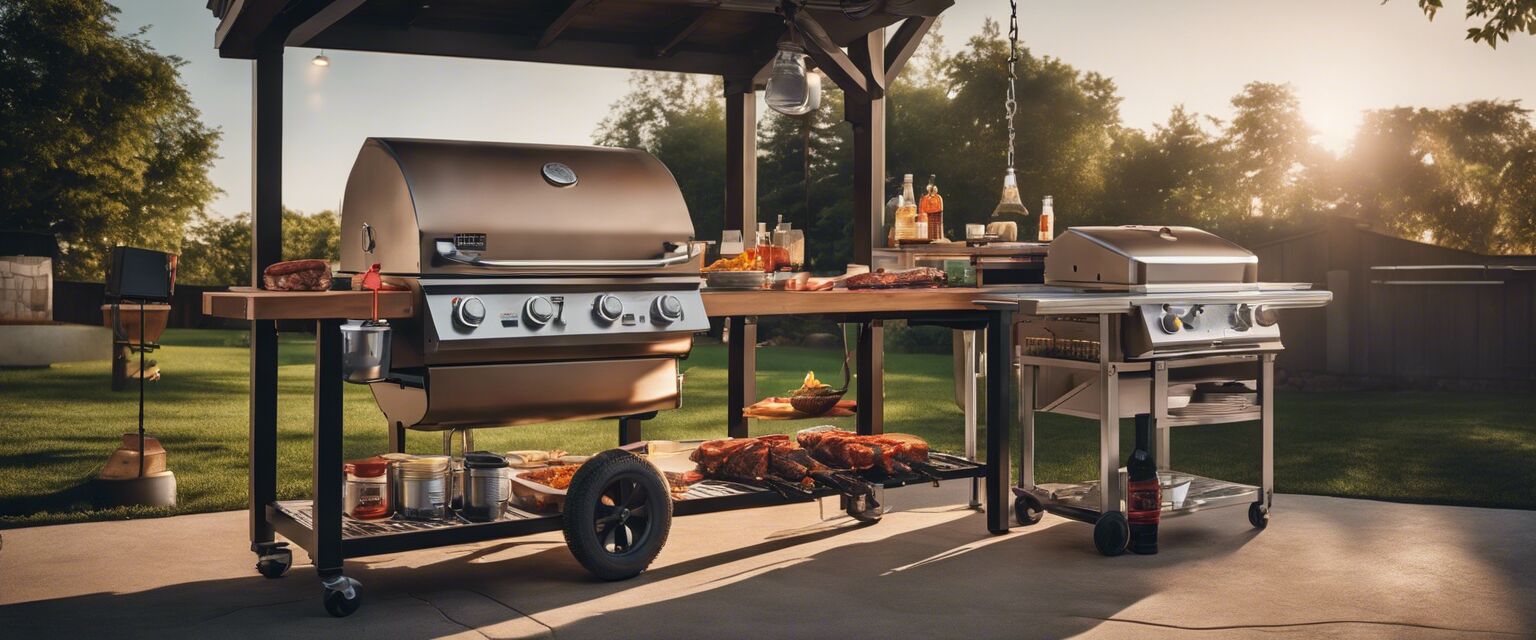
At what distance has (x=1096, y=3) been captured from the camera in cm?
2309

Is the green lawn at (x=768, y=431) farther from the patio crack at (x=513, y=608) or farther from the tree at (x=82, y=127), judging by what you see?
the tree at (x=82, y=127)

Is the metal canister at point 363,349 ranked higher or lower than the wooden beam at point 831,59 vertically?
lower

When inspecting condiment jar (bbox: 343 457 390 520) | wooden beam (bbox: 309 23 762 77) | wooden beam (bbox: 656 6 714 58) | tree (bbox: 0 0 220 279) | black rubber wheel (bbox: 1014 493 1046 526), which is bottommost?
black rubber wheel (bbox: 1014 493 1046 526)

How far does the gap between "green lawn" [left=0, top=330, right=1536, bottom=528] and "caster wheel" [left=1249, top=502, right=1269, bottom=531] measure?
112 centimetres

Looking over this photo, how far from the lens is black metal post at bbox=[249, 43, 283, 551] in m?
4.46

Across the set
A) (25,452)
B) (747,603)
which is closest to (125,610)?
(747,603)

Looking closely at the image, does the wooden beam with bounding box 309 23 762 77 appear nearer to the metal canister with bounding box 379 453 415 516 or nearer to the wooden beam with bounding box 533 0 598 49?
the wooden beam with bounding box 533 0 598 49

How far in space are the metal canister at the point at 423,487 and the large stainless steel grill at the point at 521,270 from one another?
18cm

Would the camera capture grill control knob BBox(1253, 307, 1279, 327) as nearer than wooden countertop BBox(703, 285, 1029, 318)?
No

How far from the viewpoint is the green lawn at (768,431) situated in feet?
22.2

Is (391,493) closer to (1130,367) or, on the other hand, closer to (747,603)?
(747,603)

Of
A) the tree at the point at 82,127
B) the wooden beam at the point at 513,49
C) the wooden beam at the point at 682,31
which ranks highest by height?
the tree at the point at 82,127

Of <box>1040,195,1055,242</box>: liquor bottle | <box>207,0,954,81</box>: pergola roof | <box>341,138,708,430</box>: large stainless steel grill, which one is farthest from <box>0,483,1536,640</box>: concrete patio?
<box>207,0,954,81</box>: pergola roof

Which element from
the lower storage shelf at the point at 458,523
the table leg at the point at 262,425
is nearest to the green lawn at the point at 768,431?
the table leg at the point at 262,425
